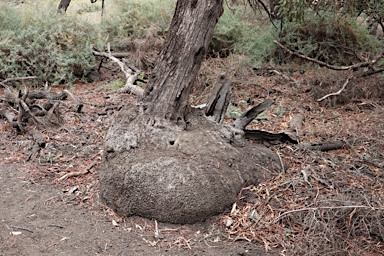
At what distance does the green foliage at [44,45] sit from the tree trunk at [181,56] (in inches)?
183

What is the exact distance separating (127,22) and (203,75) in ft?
11.3

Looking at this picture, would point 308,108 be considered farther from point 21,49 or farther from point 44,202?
point 21,49

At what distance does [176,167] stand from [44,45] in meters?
5.95

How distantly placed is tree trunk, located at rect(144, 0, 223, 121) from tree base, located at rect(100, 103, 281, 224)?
7.3 inches

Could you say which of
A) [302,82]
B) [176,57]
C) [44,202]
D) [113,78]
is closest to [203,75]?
[302,82]

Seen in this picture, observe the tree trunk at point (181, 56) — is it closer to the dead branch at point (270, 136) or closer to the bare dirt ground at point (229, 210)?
the dead branch at point (270, 136)

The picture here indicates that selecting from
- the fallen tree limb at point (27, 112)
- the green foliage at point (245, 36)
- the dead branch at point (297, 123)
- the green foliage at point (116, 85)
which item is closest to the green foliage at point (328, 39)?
the green foliage at point (245, 36)

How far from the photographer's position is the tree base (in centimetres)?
377

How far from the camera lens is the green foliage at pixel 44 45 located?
27.7ft

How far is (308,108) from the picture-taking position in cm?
659

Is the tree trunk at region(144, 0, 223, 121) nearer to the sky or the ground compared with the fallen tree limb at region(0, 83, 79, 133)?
nearer to the sky

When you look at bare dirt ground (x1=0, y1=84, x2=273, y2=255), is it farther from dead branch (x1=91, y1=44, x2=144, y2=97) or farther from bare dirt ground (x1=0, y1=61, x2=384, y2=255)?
dead branch (x1=91, y1=44, x2=144, y2=97)

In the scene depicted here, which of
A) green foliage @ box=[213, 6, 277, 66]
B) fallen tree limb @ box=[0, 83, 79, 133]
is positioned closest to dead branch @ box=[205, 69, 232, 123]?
fallen tree limb @ box=[0, 83, 79, 133]

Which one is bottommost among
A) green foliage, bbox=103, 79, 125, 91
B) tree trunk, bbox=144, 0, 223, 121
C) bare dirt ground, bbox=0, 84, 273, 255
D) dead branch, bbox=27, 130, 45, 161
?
green foliage, bbox=103, 79, 125, 91
